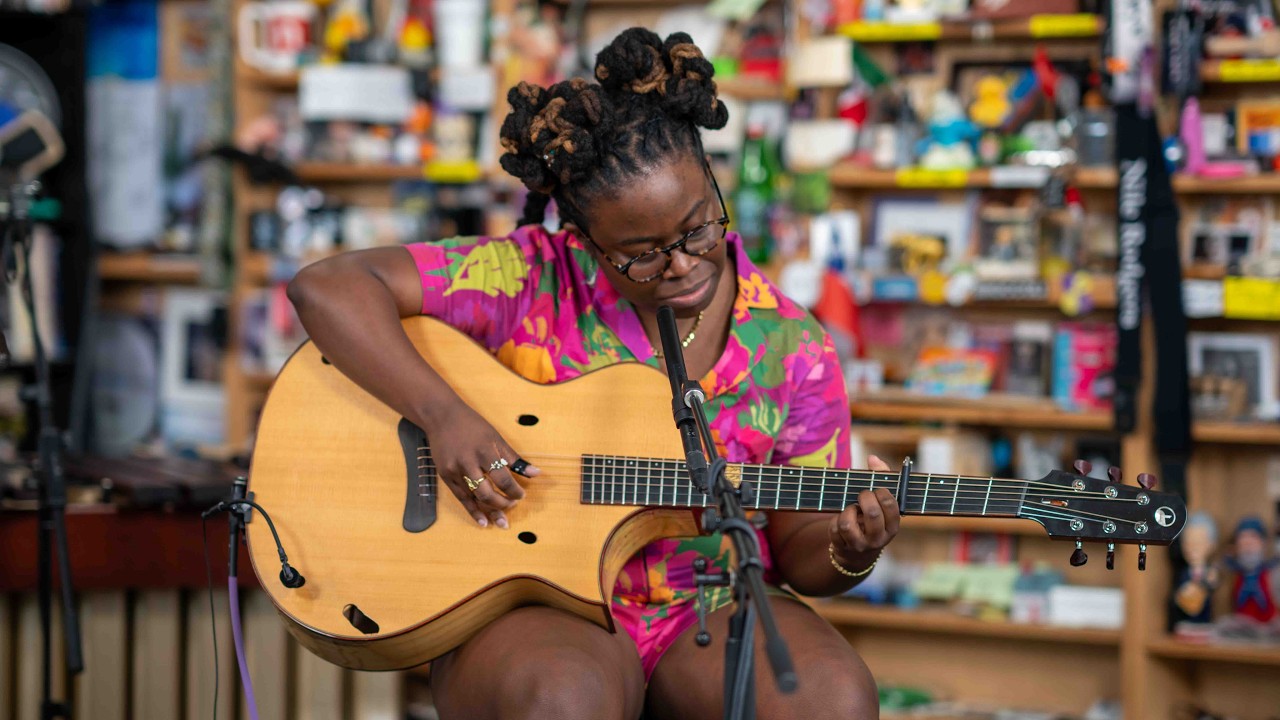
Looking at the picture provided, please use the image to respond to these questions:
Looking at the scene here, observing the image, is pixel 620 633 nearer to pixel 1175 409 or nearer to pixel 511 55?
pixel 1175 409

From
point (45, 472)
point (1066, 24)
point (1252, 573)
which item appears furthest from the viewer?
point (1066, 24)

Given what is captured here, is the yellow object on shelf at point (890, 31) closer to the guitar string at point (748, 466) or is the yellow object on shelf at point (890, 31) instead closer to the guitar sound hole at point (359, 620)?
the guitar string at point (748, 466)

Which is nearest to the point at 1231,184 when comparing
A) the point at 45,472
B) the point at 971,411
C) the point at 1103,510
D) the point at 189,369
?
the point at 971,411

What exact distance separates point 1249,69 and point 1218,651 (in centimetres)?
140

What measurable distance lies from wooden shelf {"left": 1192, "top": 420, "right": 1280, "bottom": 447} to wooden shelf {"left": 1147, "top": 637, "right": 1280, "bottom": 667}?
0.49m

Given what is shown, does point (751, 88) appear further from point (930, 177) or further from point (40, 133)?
point (40, 133)

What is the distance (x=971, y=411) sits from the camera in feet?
10.8

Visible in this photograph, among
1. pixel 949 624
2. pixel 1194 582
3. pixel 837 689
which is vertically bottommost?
pixel 949 624

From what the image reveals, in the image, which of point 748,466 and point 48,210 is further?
point 48,210

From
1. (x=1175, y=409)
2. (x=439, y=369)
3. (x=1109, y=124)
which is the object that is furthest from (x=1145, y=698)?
(x=439, y=369)

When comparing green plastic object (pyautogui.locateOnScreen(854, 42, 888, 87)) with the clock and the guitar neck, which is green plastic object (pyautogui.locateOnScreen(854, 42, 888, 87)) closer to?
the guitar neck

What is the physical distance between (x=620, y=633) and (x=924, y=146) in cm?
218

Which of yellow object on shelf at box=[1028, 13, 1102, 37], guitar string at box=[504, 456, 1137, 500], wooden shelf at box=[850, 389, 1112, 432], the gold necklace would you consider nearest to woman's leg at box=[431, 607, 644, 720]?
guitar string at box=[504, 456, 1137, 500]

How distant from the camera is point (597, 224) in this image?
1630 mm
